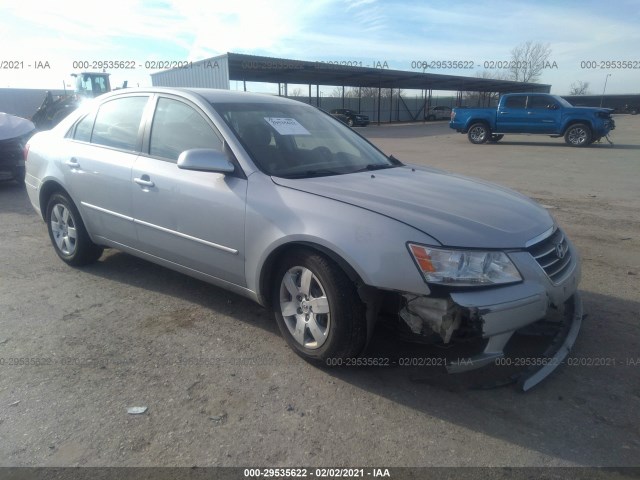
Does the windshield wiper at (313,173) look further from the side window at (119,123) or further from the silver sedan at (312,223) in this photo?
the side window at (119,123)

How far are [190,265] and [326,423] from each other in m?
1.61

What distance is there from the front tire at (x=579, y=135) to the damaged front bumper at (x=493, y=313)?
17.0 meters

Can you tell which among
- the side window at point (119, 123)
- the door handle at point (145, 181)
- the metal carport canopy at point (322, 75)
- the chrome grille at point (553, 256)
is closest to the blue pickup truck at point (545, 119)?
the metal carport canopy at point (322, 75)

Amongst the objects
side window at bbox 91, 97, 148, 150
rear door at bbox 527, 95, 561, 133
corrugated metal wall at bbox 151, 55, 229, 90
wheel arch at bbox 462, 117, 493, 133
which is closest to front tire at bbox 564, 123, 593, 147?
rear door at bbox 527, 95, 561, 133

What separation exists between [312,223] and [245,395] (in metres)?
1.03

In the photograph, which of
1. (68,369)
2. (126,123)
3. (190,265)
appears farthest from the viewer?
(126,123)

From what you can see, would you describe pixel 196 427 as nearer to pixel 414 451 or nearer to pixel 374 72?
pixel 414 451

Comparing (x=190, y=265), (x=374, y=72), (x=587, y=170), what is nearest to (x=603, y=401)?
(x=190, y=265)

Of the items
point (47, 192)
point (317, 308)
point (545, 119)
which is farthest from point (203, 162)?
point (545, 119)

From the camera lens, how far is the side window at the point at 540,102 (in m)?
17.6

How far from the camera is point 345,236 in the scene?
8.57 feet

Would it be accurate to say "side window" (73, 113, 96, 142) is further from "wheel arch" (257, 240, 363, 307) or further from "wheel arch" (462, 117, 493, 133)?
"wheel arch" (462, 117, 493, 133)

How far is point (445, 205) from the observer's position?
2836 millimetres

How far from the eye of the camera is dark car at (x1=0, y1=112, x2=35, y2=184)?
28.8ft
